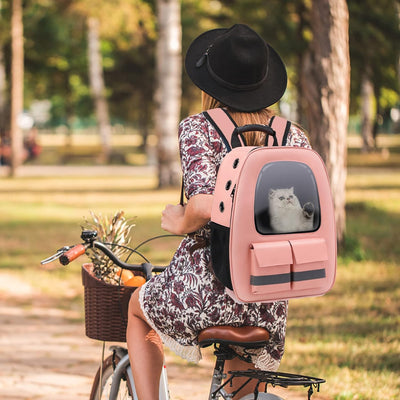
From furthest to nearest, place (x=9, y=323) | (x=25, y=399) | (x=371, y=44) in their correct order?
(x=371, y=44), (x=9, y=323), (x=25, y=399)

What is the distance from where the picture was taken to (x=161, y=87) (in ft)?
72.2

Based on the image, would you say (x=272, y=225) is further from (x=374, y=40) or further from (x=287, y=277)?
(x=374, y=40)

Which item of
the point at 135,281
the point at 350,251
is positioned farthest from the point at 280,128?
the point at 350,251

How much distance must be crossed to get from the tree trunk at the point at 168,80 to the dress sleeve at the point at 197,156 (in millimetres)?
18841

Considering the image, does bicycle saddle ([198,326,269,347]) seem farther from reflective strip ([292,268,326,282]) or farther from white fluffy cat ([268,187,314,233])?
white fluffy cat ([268,187,314,233])

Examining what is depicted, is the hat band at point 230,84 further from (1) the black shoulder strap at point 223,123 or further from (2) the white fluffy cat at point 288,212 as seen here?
(2) the white fluffy cat at point 288,212

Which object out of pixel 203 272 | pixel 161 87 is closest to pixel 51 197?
pixel 161 87

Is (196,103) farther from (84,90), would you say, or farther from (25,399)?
(25,399)

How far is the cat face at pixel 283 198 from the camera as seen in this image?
259 cm

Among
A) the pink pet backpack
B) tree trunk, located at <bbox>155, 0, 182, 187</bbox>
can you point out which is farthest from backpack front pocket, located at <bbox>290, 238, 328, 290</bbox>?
tree trunk, located at <bbox>155, 0, 182, 187</bbox>

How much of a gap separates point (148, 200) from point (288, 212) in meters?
17.2

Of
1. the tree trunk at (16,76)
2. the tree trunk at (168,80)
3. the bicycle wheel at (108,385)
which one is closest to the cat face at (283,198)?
the bicycle wheel at (108,385)

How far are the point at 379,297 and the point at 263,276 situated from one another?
6.69 m

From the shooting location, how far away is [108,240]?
361 cm
